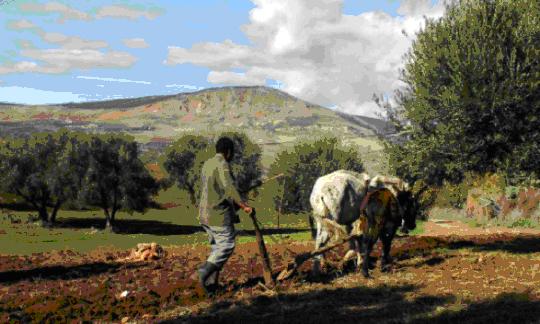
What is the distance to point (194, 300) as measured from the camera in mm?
10805

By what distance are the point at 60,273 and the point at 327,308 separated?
13898mm

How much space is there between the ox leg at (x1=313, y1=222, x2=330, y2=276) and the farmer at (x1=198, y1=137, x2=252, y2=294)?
3.12 metres

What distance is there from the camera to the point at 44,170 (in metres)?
66.9

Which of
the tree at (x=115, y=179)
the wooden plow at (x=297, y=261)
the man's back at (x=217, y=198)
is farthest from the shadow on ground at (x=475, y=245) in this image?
the tree at (x=115, y=179)

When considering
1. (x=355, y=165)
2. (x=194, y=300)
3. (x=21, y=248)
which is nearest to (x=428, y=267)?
(x=194, y=300)

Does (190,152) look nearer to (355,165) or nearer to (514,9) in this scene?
(355,165)

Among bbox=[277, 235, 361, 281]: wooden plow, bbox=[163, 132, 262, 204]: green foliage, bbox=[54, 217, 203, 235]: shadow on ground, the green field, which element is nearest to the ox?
bbox=[277, 235, 361, 281]: wooden plow

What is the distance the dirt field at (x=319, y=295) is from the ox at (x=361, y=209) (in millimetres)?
907

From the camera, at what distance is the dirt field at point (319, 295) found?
9.14 metres

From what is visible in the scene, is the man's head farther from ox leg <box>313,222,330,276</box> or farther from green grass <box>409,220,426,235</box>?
green grass <box>409,220,426,235</box>

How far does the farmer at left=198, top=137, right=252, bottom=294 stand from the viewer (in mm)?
10680

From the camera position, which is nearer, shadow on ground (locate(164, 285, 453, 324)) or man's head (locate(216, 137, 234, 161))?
shadow on ground (locate(164, 285, 453, 324))

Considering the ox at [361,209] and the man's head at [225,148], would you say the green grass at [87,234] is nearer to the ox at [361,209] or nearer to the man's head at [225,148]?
the ox at [361,209]

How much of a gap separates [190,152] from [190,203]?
64.0 ft
